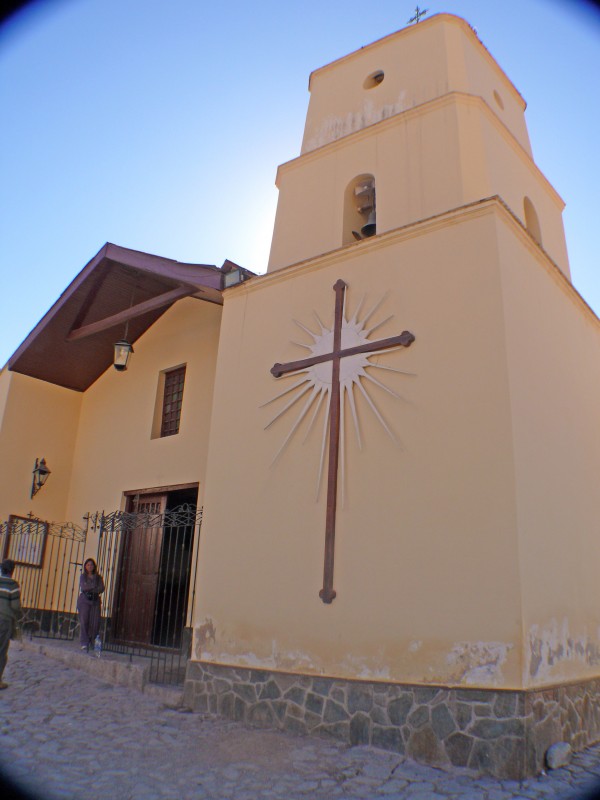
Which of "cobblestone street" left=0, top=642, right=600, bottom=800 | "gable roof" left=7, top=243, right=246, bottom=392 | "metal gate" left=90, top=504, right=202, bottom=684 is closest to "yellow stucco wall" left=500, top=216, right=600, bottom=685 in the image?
"cobblestone street" left=0, top=642, right=600, bottom=800

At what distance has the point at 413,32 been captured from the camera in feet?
29.1

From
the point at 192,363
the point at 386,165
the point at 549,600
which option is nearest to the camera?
the point at 549,600

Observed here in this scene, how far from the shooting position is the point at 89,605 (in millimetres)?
9281

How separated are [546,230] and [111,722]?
782 centimetres

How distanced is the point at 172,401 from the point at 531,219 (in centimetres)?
609

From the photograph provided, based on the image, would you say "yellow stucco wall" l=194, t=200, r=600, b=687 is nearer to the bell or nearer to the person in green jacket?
the bell

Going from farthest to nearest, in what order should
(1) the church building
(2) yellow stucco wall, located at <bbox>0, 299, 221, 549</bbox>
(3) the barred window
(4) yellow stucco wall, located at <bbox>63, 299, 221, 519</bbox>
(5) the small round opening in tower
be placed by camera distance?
1. (3) the barred window
2. (2) yellow stucco wall, located at <bbox>0, 299, 221, 549</bbox>
3. (4) yellow stucco wall, located at <bbox>63, 299, 221, 519</bbox>
4. (5) the small round opening in tower
5. (1) the church building

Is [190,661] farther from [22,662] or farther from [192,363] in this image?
[192,363]

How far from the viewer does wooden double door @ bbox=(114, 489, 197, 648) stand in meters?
9.77

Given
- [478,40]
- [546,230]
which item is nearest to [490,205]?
[546,230]

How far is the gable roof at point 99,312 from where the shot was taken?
→ 9641 mm

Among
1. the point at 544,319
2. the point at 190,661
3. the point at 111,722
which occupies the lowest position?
the point at 111,722

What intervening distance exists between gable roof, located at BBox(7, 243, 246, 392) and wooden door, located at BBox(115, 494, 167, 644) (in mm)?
2965

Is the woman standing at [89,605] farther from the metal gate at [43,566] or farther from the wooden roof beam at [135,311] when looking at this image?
the wooden roof beam at [135,311]
